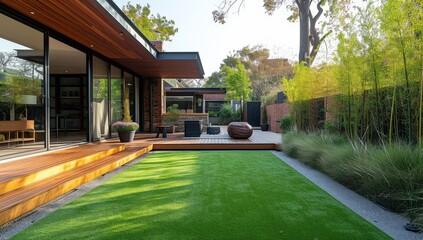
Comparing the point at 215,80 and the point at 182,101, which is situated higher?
the point at 215,80

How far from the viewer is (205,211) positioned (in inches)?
117

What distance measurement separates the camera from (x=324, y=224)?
8.59 ft

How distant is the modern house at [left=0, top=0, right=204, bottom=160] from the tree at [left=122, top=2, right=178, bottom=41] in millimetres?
13701

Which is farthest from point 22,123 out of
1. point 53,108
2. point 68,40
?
point 53,108

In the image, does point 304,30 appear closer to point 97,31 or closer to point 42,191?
point 97,31

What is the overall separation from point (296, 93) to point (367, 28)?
11.7ft

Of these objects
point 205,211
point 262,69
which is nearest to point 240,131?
point 205,211

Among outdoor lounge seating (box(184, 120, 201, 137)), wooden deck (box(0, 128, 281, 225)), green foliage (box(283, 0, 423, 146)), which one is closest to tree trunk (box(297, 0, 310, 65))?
outdoor lounge seating (box(184, 120, 201, 137))

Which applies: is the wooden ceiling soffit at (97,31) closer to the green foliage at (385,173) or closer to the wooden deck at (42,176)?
the wooden deck at (42,176)

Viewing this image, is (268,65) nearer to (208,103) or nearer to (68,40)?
→ (208,103)

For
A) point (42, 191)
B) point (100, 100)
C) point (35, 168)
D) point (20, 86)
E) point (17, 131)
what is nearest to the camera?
point (42, 191)

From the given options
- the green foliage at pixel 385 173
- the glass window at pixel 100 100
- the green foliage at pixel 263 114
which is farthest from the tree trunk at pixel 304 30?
the green foliage at pixel 385 173

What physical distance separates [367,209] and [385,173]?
1.46ft

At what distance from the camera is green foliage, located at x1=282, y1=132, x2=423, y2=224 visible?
2.92 meters
